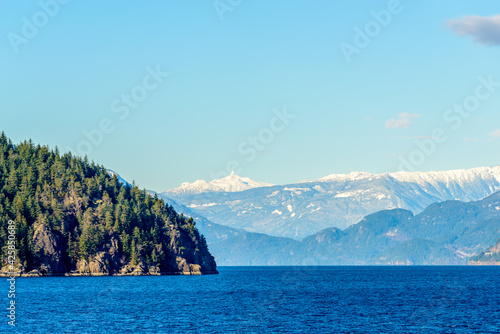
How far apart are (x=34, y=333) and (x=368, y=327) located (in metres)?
54.9

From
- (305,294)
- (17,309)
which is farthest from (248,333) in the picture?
(305,294)

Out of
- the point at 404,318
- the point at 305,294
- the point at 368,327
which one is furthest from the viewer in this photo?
the point at 305,294

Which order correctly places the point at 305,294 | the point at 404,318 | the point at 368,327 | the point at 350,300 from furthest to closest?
1. the point at 305,294
2. the point at 350,300
3. the point at 404,318
4. the point at 368,327

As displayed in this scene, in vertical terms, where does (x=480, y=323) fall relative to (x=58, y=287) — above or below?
below

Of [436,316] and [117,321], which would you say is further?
[436,316]

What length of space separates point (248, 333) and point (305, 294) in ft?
285

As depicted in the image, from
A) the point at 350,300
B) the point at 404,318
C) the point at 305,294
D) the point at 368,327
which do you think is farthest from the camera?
the point at 305,294

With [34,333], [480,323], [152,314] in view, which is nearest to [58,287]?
[152,314]

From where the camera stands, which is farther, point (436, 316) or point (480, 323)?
point (436, 316)

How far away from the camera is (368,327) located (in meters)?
115

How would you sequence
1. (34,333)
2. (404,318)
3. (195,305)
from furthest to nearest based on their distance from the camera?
(195,305) < (404,318) < (34,333)

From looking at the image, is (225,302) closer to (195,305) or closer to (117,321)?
(195,305)

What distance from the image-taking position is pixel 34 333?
342 ft

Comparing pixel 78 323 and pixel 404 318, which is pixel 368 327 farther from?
pixel 78 323
